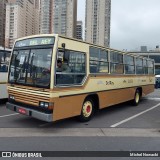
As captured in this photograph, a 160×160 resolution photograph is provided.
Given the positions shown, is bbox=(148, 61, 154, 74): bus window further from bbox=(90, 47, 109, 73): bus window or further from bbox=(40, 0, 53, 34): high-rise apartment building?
bbox=(40, 0, 53, 34): high-rise apartment building

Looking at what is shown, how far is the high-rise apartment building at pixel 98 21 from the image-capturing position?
131 feet

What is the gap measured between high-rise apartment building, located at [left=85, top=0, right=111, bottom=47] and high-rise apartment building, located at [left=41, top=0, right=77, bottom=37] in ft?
23.1

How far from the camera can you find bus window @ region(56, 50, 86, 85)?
23.8ft

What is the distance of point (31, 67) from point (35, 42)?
788 millimetres

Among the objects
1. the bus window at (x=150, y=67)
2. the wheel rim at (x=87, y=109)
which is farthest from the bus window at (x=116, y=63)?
the bus window at (x=150, y=67)

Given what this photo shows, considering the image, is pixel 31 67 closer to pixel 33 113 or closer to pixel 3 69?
pixel 33 113

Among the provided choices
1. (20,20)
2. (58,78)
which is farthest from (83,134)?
(20,20)

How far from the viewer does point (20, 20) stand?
30.9 metres

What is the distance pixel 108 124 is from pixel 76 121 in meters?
1.09

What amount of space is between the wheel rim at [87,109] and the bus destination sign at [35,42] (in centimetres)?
250

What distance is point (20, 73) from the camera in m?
7.93

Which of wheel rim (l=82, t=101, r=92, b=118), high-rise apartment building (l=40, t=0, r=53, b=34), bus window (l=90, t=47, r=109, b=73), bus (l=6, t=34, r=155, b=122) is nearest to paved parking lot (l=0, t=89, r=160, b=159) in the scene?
wheel rim (l=82, t=101, r=92, b=118)

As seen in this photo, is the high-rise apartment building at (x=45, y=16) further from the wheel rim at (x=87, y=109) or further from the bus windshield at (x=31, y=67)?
the wheel rim at (x=87, y=109)

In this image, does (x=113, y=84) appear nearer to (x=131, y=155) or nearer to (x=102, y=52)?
(x=102, y=52)
